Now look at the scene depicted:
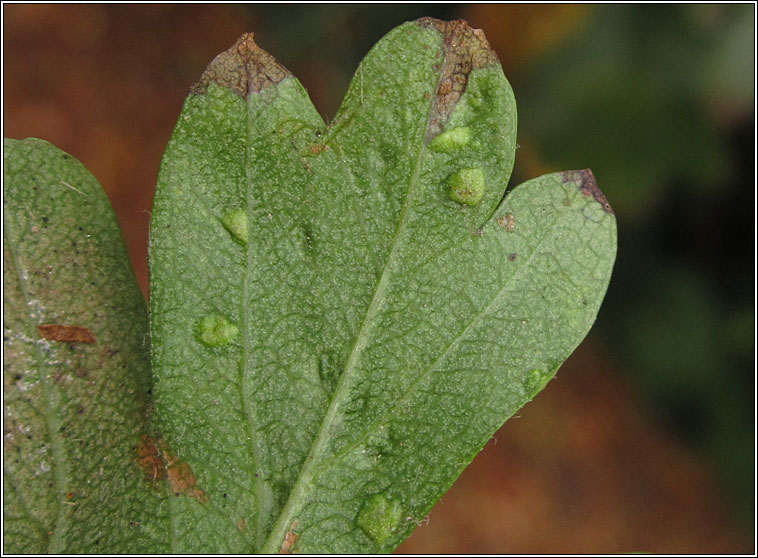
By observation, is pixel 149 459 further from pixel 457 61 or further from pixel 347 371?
pixel 457 61

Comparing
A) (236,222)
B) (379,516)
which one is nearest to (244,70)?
(236,222)

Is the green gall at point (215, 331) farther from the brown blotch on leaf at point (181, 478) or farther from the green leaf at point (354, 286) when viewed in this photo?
the brown blotch on leaf at point (181, 478)

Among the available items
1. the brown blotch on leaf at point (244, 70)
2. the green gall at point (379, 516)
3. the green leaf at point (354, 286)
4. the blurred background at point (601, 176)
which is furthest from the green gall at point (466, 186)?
the blurred background at point (601, 176)

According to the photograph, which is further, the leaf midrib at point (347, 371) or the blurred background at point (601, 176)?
the blurred background at point (601, 176)

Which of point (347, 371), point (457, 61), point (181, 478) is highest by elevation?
point (457, 61)

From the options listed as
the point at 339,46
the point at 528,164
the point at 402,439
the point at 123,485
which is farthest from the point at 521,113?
the point at 123,485

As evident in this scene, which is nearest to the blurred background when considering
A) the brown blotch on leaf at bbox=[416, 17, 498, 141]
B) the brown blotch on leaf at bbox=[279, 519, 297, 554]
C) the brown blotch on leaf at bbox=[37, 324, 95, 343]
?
the brown blotch on leaf at bbox=[416, 17, 498, 141]
